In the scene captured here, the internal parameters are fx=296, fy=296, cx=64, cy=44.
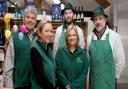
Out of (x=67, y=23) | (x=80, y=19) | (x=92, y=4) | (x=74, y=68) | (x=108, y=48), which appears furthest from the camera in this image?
(x=92, y=4)

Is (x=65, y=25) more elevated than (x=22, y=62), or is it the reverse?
(x=65, y=25)

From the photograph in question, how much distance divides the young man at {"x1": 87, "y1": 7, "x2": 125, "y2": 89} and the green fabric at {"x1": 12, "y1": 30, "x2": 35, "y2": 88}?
2.66ft

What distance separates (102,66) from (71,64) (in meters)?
0.40

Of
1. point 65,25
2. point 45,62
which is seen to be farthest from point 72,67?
point 65,25

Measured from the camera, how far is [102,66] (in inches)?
119

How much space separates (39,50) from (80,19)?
2319 millimetres

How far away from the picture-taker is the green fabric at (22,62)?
2.50 meters

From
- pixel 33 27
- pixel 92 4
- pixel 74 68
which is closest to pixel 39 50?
pixel 33 27

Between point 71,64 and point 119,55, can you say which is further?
point 119,55

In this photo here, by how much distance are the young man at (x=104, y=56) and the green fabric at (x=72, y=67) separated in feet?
0.77

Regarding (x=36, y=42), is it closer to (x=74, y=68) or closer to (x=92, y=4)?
(x=74, y=68)

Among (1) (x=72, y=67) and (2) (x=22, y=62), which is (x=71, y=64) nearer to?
(1) (x=72, y=67)

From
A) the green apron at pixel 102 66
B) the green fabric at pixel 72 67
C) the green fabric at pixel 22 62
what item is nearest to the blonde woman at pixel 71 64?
the green fabric at pixel 72 67

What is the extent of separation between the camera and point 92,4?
18.5ft
